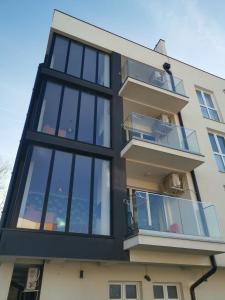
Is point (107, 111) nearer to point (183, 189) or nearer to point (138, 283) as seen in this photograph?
point (183, 189)

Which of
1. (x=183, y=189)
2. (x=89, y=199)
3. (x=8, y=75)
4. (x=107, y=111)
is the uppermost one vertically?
(x=8, y=75)

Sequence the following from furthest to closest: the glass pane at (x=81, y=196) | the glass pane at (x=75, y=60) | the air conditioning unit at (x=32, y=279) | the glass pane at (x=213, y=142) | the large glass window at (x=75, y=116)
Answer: the glass pane at (x=213, y=142), the glass pane at (x=75, y=60), the large glass window at (x=75, y=116), the glass pane at (x=81, y=196), the air conditioning unit at (x=32, y=279)

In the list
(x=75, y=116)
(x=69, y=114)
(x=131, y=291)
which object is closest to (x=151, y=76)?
(x=75, y=116)

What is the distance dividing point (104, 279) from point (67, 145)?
4065 mm

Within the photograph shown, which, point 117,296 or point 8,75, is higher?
point 8,75

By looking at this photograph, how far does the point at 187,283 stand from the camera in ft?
24.3

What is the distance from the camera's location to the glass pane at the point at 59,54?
30.7 feet

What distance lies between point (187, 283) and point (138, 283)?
1.73 metres

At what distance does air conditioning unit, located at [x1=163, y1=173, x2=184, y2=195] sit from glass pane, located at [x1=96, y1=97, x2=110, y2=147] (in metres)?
2.90

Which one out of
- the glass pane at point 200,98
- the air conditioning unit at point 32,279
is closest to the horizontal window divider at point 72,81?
the glass pane at point 200,98

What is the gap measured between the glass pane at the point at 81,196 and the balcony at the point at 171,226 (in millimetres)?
Result: 1295

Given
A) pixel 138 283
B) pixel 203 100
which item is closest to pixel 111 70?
pixel 203 100

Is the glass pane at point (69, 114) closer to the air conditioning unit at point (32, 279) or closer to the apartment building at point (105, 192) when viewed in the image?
the apartment building at point (105, 192)

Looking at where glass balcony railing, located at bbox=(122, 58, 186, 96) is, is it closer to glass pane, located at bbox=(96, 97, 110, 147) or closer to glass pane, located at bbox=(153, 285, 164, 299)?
glass pane, located at bbox=(96, 97, 110, 147)
